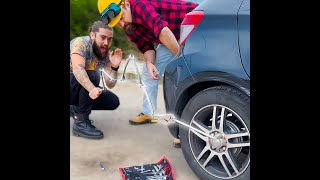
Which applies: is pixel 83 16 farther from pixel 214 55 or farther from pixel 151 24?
pixel 214 55

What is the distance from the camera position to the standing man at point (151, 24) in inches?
112

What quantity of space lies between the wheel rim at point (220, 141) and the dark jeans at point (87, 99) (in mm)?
1082

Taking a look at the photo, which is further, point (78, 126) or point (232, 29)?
point (78, 126)

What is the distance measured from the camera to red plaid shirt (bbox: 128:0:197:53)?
2.81 meters

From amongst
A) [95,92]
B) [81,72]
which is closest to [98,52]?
[81,72]

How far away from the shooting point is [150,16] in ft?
9.21

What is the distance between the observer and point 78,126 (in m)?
3.31

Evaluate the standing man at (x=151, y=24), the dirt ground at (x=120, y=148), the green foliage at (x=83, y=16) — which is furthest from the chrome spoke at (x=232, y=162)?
the green foliage at (x=83, y=16)

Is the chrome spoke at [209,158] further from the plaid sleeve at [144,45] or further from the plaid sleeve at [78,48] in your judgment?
the plaid sleeve at [78,48]

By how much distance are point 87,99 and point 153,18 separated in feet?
2.91

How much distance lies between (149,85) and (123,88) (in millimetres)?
1187
